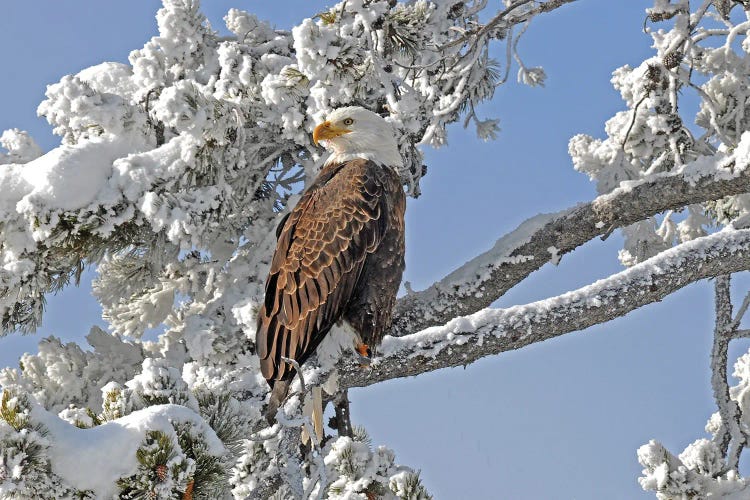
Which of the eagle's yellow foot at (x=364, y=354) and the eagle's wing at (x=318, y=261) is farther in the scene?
the eagle's yellow foot at (x=364, y=354)

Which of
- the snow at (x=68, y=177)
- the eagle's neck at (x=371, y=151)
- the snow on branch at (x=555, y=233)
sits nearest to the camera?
the eagle's neck at (x=371, y=151)

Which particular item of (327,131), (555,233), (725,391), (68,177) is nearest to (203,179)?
(68,177)

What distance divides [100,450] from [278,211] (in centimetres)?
446

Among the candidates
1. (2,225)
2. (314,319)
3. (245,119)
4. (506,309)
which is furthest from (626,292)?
(2,225)

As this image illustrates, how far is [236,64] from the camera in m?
6.77

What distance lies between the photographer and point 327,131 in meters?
5.33

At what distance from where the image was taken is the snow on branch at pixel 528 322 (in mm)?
4902

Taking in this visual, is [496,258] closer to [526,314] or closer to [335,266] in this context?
[526,314]

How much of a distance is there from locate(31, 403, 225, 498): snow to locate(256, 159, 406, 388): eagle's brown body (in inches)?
59.9

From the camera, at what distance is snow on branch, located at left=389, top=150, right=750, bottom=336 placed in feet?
19.4

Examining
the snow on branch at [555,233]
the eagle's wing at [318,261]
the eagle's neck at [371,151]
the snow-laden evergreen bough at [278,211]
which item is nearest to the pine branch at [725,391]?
the snow-laden evergreen bough at [278,211]

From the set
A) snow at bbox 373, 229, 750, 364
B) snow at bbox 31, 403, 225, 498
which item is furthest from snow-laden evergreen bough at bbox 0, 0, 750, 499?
snow at bbox 31, 403, 225, 498

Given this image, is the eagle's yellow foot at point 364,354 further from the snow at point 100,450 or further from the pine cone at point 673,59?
the pine cone at point 673,59

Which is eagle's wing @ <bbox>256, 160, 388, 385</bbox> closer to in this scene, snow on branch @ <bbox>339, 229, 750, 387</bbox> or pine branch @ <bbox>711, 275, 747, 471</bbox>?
snow on branch @ <bbox>339, 229, 750, 387</bbox>
